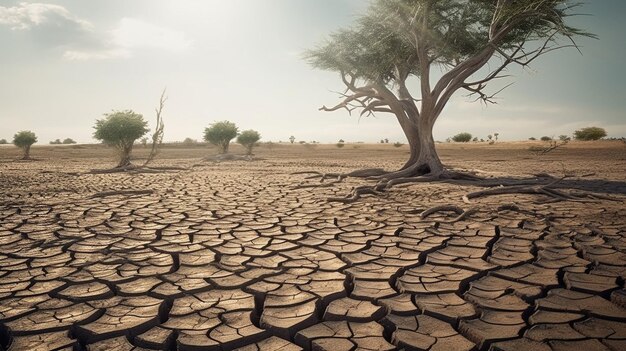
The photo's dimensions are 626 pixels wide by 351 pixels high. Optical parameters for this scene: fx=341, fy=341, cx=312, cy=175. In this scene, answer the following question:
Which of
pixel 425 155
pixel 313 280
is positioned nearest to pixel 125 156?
pixel 425 155

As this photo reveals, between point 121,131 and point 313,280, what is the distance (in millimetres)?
14078

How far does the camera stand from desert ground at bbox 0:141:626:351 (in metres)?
1.82

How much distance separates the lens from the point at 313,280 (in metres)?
2.58

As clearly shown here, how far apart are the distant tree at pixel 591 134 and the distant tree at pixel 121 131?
42756 millimetres

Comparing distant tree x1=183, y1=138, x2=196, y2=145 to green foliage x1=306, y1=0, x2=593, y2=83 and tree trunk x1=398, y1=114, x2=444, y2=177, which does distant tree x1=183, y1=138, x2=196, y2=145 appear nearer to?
green foliage x1=306, y1=0, x2=593, y2=83

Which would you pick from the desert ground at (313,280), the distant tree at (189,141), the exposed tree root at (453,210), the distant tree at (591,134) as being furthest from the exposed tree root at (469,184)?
the distant tree at (189,141)

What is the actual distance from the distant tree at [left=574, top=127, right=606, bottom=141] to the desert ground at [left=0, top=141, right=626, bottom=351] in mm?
40499

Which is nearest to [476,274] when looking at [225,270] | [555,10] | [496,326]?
[496,326]

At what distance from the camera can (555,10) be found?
8.02 m

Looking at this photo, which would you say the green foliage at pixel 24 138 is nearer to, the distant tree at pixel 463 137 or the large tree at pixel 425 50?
the large tree at pixel 425 50

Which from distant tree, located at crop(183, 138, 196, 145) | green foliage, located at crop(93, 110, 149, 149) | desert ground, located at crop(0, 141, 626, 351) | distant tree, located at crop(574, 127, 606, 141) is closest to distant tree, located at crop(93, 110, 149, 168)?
green foliage, located at crop(93, 110, 149, 149)

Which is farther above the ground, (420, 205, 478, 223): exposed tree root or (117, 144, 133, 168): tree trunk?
(117, 144, 133, 168): tree trunk

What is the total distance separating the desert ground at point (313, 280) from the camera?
1.82m

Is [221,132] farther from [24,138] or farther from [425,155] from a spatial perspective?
[425,155]
